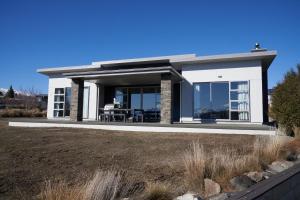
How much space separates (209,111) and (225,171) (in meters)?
12.1

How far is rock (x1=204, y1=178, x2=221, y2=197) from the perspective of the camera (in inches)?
165

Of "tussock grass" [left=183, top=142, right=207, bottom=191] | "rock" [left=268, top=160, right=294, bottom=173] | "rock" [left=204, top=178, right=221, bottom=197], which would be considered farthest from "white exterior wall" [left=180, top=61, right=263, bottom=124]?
"rock" [left=204, top=178, right=221, bottom=197]

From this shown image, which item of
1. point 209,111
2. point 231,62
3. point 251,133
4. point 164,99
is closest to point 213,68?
point 231,62

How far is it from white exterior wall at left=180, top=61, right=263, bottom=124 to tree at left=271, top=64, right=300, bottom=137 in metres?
4.05

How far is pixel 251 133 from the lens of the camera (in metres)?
11.5

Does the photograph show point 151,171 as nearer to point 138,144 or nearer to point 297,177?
point 297,177

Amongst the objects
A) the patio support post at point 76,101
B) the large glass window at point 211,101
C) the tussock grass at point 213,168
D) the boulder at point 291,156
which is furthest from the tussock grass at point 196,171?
the patio support post at point 76,101

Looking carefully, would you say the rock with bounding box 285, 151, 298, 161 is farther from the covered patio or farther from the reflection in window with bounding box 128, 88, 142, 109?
the reflection in window with bounding box 128, 88, 142, 109

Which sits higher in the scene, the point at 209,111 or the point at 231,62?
the point at 231,62

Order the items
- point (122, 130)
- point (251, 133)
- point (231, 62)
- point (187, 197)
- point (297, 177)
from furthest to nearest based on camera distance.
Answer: point (231, 62)
point (122, 130)
point (251, 133)
point (297, 177)
point (187, 197)

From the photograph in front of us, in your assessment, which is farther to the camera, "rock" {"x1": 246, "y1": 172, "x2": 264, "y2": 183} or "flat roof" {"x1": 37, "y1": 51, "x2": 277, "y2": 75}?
"flat roof" {"x1": 37, "y1": 51, "x2": 277, "y2": 75}

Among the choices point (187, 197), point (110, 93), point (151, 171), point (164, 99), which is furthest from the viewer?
point (110, 93)

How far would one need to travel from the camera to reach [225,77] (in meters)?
16.3

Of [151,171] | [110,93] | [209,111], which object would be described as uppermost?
[110,93]
